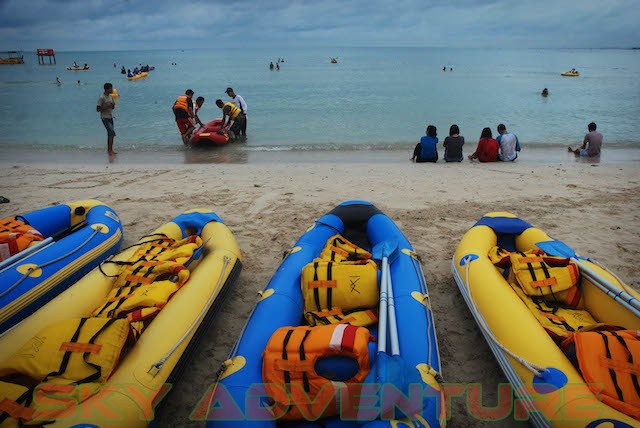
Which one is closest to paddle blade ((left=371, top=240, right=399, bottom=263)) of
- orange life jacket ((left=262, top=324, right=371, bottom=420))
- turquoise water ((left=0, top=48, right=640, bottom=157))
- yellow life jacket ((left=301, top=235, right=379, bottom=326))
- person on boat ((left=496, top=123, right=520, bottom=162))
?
yellow life jacket ((left=301, top=235, right=379, bottom=326))

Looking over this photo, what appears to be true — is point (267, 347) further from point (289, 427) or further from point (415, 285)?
point (415, 285)

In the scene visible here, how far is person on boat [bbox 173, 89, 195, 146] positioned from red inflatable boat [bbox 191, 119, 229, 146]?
44 centimetres

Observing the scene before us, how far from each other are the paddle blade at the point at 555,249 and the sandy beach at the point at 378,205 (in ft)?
2.33

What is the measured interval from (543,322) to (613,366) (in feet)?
1.85

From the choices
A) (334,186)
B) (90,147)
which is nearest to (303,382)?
(334,186)

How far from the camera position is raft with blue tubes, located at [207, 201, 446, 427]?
1639mm

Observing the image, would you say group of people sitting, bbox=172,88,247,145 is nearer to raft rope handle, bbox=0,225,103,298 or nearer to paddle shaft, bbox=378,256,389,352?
raft rope handle, bbox=0,225,103,298

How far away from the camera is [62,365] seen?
180 centimetres

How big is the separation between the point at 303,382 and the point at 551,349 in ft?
4.16

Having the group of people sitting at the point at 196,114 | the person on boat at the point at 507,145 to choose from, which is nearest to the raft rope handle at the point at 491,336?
the person on boat at the point at 507,145

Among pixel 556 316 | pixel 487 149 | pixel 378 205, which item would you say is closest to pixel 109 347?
pixel 556 316

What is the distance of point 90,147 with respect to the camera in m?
10.1

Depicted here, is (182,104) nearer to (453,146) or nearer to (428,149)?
(428,149)

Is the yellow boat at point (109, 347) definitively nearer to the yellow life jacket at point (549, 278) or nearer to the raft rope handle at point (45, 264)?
the raft rope handle at point (45, 264)
